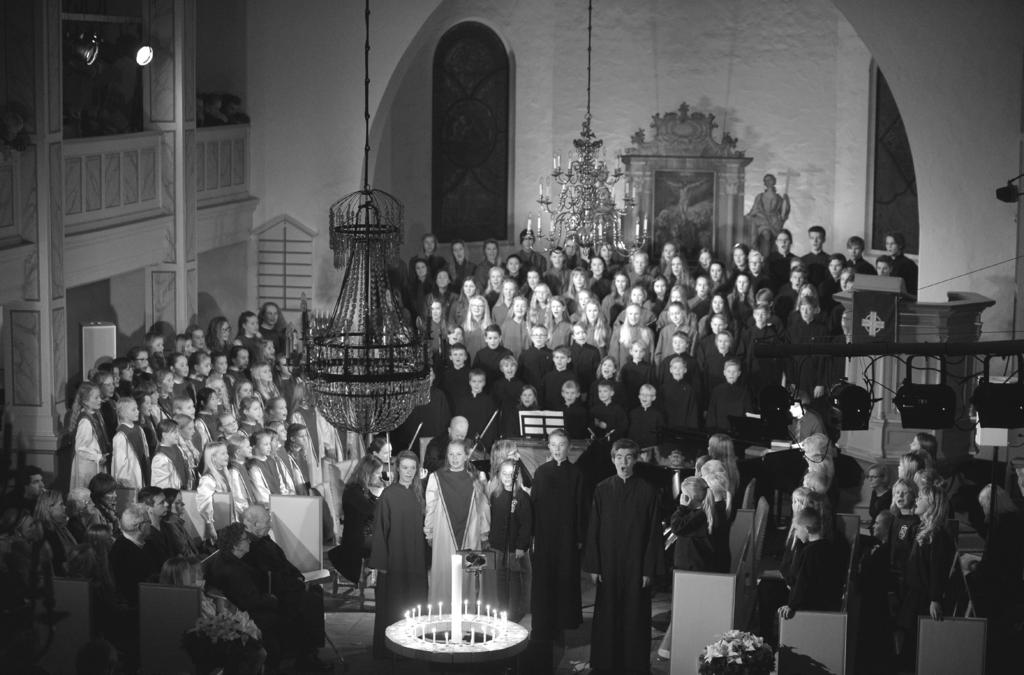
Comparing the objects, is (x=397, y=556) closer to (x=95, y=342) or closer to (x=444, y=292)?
(x=95, y=342)

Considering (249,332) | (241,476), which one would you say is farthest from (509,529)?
(249,332)

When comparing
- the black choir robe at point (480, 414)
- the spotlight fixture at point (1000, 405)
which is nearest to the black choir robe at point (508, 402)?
the black choir robe at point (480, 414)

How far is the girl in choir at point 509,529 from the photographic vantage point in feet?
34.7

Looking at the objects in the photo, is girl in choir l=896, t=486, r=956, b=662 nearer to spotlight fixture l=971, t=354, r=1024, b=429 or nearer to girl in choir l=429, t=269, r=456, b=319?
spotlight fixture l=971, t=354, r=1024, b=429

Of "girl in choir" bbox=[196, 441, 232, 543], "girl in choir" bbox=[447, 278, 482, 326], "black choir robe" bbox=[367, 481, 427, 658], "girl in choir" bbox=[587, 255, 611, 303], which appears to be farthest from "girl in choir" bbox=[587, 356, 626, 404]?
"girl in choir" bbox=[196, 441, 232, 543]

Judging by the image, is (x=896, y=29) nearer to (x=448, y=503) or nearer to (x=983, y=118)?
(x=983, y=118)

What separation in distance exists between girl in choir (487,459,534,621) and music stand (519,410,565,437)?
195 cm

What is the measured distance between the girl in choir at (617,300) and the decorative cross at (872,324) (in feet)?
12.1

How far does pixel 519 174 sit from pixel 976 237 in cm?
822

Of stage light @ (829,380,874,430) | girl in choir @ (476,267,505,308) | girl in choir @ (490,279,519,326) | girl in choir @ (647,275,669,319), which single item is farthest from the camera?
girl in choir @ (476,267,505,308)

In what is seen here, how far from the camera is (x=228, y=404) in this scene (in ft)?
42.7

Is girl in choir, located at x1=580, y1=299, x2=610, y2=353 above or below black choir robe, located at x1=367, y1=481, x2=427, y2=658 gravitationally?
above

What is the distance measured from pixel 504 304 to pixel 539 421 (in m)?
3.52

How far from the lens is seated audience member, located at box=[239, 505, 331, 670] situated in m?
9.70
